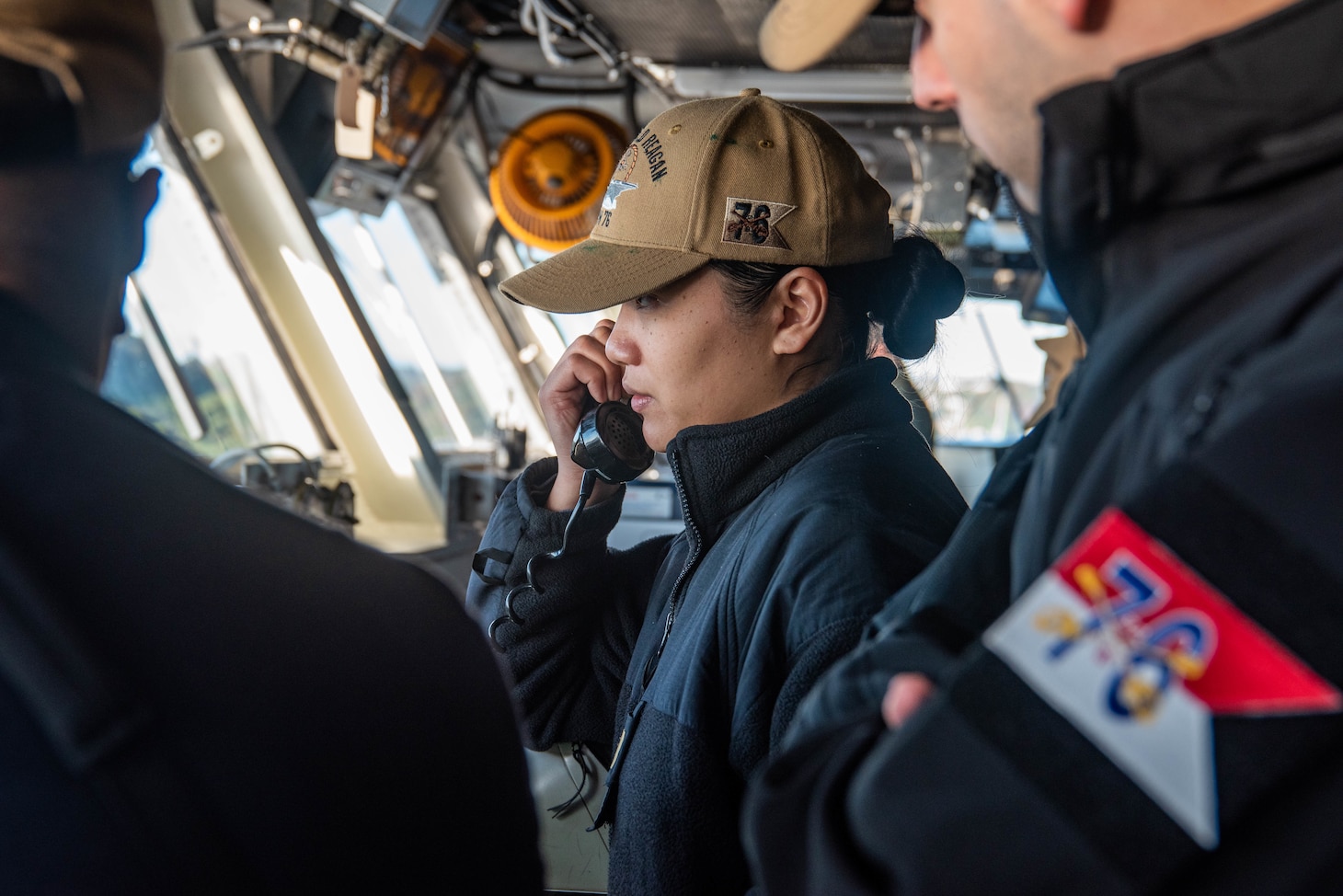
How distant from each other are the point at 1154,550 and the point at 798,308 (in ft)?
3.08

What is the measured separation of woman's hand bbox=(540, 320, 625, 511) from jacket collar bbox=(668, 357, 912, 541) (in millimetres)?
411

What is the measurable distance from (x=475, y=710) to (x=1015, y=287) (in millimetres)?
6681

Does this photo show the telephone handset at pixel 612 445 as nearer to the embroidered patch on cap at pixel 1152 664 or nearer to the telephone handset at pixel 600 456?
the telephone handset at pixel 600 456

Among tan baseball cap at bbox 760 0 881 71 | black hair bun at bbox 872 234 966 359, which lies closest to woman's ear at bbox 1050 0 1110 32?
tan baseball cap at bbox 760 0 881 71

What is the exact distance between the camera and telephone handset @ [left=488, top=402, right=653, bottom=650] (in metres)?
1.68

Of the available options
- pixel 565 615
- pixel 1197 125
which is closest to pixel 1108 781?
pixel 1197 125

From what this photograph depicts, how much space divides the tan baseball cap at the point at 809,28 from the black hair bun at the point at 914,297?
1.97 ft

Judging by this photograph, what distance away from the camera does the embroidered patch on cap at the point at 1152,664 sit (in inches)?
18.1

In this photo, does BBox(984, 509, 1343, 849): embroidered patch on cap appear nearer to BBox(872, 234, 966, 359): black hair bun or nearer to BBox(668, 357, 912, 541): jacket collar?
BBox(668, 357, 912, 541): jacket collar

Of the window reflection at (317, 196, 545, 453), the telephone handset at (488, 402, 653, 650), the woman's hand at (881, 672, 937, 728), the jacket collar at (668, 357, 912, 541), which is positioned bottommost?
the window reflection at (317, 196, 545, 453)

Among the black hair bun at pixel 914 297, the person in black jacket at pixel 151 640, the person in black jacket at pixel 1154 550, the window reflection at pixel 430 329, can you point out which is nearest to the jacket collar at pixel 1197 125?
the person in black jacket at pixel 1154 550

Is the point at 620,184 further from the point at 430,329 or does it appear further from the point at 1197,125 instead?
the point at 430,329

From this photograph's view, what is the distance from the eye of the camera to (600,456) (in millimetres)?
1695

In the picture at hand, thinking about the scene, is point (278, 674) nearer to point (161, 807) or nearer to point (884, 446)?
point (161, 807)
